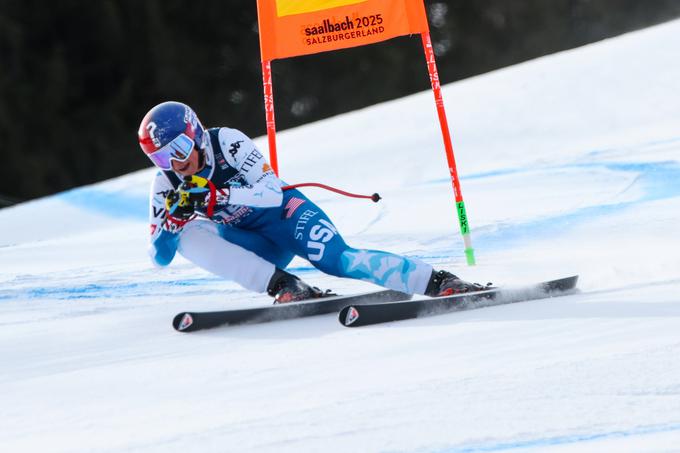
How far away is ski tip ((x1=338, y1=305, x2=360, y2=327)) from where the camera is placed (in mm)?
3658

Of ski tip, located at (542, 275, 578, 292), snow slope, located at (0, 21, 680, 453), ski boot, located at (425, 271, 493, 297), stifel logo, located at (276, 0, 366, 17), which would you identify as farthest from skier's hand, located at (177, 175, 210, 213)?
stifel logo, located at (276, 0, 366, 17)

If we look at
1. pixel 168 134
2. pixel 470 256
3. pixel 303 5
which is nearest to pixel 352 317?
pixel 168 134

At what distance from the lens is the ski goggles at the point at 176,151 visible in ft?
12.9

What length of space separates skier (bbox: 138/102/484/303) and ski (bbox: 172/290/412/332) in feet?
0.18

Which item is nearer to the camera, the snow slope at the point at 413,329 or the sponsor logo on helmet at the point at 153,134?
the snow slope at the point at 413,329

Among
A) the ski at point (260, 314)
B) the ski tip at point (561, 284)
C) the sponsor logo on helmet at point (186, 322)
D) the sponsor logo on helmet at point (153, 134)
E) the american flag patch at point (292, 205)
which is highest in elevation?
the sponsor logo on helmet at point (153, 134)

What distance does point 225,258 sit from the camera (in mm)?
3986

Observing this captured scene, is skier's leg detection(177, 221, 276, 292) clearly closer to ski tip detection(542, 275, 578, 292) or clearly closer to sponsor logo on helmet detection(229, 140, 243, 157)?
sponsor logo on helmet detection(229, 140, 243, 157)

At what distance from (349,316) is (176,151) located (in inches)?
34.3

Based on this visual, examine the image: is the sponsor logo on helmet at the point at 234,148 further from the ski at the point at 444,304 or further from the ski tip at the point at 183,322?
the ski at the point at 444,304

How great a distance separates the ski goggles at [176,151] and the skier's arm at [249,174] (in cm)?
20

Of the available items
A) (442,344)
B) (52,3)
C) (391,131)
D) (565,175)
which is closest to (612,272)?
(442,344)

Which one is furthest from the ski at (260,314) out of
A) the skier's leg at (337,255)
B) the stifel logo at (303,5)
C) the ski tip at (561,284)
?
the stifel logo at (303,5)

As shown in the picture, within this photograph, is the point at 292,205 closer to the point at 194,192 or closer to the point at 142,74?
the point at 194,192
